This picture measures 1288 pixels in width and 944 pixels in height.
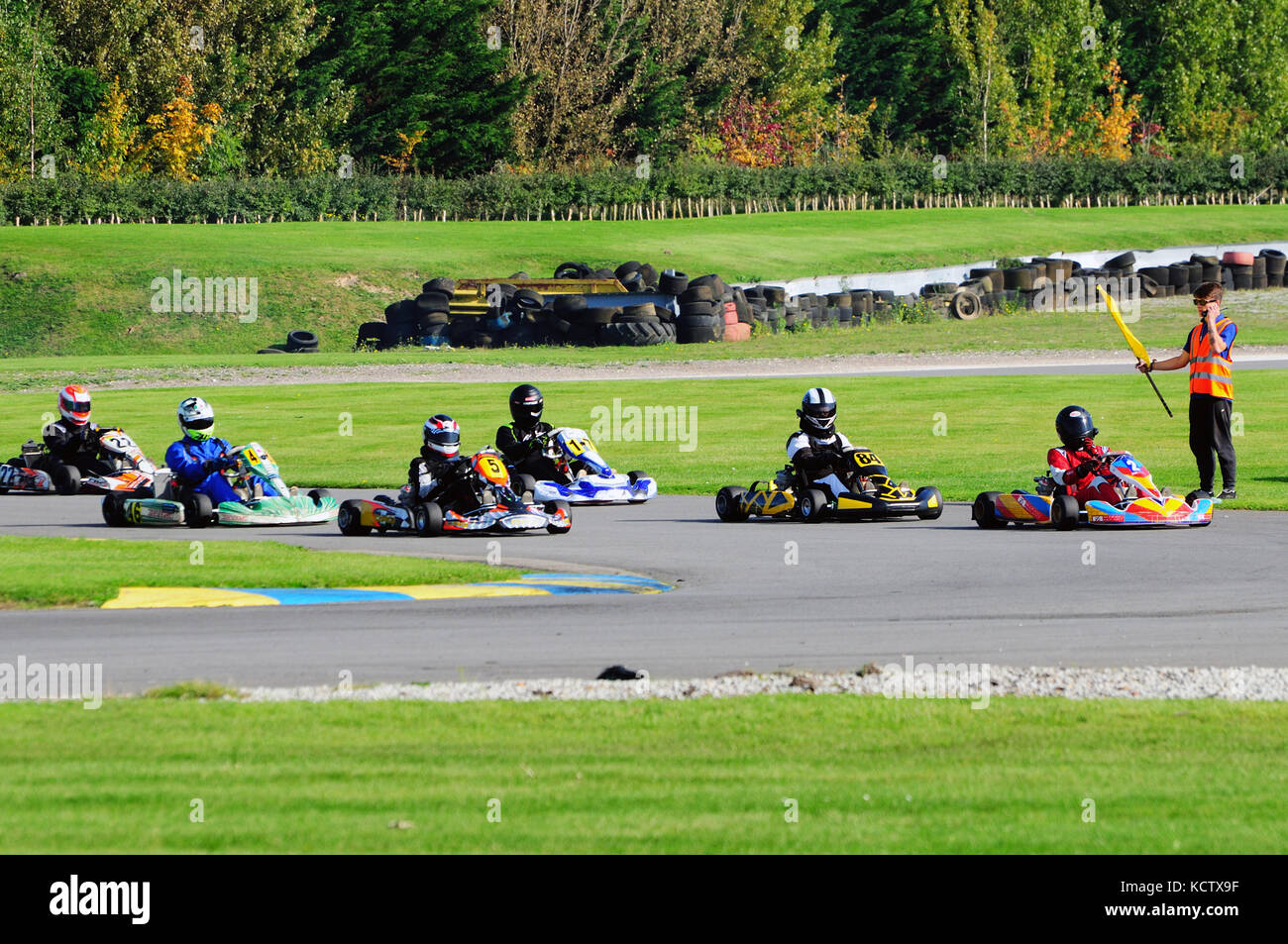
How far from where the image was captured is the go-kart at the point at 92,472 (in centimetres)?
2466

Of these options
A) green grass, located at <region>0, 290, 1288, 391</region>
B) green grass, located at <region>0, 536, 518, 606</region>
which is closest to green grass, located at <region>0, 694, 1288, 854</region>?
green grass, located at <region>0, 536, 518, 606</region>

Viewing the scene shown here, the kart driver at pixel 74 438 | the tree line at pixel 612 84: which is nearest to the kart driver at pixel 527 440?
the kart driver at pixel 74 438

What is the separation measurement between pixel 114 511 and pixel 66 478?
4.52 meters

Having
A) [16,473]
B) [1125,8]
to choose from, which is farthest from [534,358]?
[1125,8]

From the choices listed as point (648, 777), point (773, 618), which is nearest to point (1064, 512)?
point (773, 618)

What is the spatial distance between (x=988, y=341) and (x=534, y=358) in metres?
12.5

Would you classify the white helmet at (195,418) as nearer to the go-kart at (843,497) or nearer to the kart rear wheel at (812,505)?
the go-kart at (843,497)

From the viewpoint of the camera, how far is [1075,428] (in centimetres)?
1816

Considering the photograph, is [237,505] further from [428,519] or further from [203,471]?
[428,519]

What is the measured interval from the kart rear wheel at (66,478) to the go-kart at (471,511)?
6986 millimetres

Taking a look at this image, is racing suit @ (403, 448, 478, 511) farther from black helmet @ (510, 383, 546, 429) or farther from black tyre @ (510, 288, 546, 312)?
black tyre @ (510, 288, 546, 312)
